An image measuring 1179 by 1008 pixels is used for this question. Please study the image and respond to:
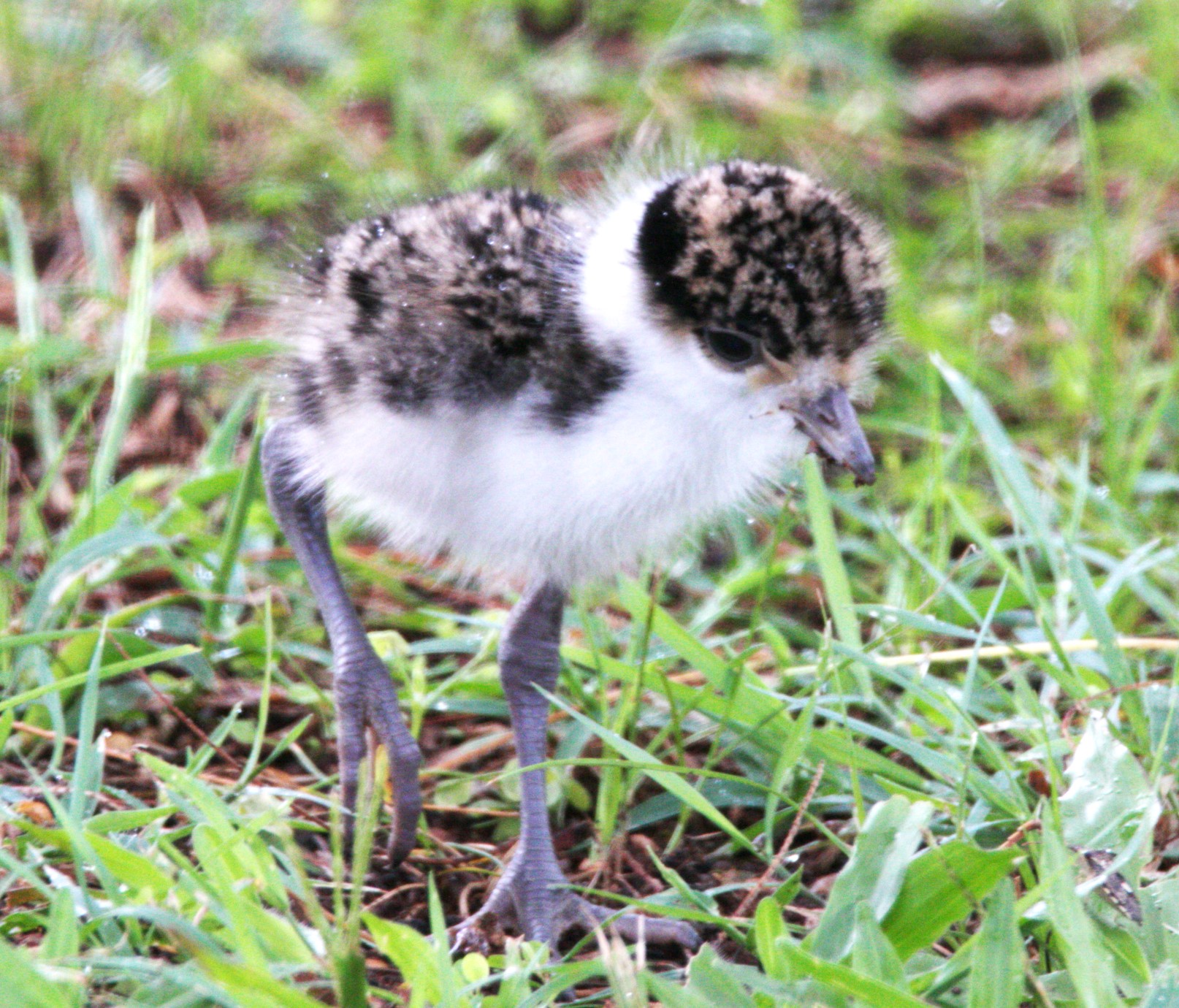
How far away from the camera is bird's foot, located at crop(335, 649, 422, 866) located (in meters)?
2.66

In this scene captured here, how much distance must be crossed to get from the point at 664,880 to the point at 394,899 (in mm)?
472

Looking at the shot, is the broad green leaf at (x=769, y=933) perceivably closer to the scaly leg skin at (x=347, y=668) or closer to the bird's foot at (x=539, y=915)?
the bird's foot at (x=539, y=915)

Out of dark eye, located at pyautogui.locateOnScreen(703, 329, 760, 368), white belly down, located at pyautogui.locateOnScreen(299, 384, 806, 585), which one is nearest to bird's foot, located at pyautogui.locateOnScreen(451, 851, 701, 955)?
white belly down, located at pyautogui.locateOnScreen(299, 384, 806, 585)

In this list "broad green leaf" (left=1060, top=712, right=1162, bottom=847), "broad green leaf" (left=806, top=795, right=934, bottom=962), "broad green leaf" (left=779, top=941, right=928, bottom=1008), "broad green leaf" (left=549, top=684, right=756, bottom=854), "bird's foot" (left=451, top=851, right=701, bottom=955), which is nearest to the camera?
"broad green leaf" (left=779, top=941, right=928, bottom=1008)

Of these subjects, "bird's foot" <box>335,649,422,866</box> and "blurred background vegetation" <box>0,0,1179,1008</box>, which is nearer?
"blurred background vegetation" <box>0,0,1179,1008</box>

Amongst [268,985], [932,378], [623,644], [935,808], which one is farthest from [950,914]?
[932,378]

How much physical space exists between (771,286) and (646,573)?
1020mm

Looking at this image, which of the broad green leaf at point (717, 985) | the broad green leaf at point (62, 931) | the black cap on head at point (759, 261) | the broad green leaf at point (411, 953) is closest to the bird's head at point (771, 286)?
the black cap on head at point (759, 261)

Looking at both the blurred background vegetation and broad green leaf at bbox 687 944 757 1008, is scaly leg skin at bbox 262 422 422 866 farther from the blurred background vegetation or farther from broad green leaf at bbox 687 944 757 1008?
broad green leaf at bbox 687 944 757 1008

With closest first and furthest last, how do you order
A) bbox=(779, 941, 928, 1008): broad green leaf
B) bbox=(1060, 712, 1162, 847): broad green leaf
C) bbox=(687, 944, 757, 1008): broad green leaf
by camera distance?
bbox=(779, 941, 928, 1008): broad green leaf → bbox=(687, 944, 757, 1008): broad green leaf → bbox=(1060, 712, 1162, 847): broad green leaf

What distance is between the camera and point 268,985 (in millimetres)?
1873

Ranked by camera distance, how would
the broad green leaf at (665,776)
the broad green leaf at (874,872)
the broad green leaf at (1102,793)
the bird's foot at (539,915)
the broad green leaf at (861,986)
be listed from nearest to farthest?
the broad green leaf at (861,986) < the broad green leaf at (874,872) < the broad green leaf at (1102,793) < the broad green leaf at (665,776) < the bird's foot at (539,915)

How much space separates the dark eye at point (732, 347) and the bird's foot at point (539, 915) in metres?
0.91

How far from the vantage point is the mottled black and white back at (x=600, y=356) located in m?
2.42
